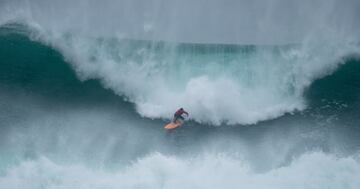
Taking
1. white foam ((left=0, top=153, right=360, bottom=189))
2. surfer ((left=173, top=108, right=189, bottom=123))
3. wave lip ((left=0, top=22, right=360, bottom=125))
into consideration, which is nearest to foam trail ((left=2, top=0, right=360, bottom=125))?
wave lip ((left=0, top=22, right=360, bottom=125))

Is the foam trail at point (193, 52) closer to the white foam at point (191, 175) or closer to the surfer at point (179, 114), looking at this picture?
the surfer at point (179, 114)

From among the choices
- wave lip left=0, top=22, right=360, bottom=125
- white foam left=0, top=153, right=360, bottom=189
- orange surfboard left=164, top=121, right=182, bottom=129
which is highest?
wave lip left=0, top=22, right=360, bottom=125

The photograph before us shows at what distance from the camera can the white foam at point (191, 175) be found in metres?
12.5

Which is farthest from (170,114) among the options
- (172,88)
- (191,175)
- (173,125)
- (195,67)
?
(191,175)

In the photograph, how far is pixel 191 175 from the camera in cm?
1280

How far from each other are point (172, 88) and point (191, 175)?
4.23 meters

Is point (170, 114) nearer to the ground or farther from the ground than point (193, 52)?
nearer to the ground

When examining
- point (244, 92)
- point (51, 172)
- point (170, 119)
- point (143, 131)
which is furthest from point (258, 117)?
point (51, 172)

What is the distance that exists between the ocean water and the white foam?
0.25 ft

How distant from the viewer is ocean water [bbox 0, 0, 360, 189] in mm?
13617

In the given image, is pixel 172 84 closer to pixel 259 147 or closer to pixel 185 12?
pixel 185 12

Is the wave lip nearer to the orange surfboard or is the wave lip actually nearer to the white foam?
the orange surfboard

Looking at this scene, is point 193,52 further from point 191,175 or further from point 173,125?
point 191,175

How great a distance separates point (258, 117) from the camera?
595 inches
